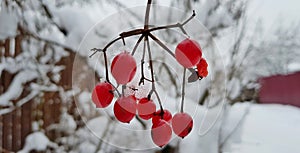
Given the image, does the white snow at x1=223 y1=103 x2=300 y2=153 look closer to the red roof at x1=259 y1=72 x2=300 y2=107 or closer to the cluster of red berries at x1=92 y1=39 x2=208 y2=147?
the red roof at x1=259 y1=72 x2=300 y2=107

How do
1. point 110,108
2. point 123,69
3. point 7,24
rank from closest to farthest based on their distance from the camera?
point 123,69 → point 110,108 → point 7,24

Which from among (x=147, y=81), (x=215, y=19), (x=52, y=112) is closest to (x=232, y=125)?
(x=215, y=19)

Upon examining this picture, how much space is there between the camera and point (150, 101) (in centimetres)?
31

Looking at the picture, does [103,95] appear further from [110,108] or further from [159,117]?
[110,108]

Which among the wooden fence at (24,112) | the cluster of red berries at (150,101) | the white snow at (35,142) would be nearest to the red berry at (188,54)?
the cluster of red berries at (150,101)

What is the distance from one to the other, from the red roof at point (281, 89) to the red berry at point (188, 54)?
0.97m

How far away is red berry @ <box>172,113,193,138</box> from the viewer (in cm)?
30

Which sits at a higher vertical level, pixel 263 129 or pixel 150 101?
pixel 150 101

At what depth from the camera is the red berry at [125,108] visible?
30cm

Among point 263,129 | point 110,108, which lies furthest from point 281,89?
point 110,108

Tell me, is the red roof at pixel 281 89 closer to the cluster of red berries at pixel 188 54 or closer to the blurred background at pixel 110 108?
the blurred background at pixel 110 108

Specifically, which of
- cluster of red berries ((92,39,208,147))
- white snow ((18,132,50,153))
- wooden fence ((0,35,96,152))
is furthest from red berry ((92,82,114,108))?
white snow ((18,132,50,153))

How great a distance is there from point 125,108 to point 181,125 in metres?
0.05

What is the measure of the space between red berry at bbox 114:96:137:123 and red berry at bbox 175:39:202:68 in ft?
0.18
